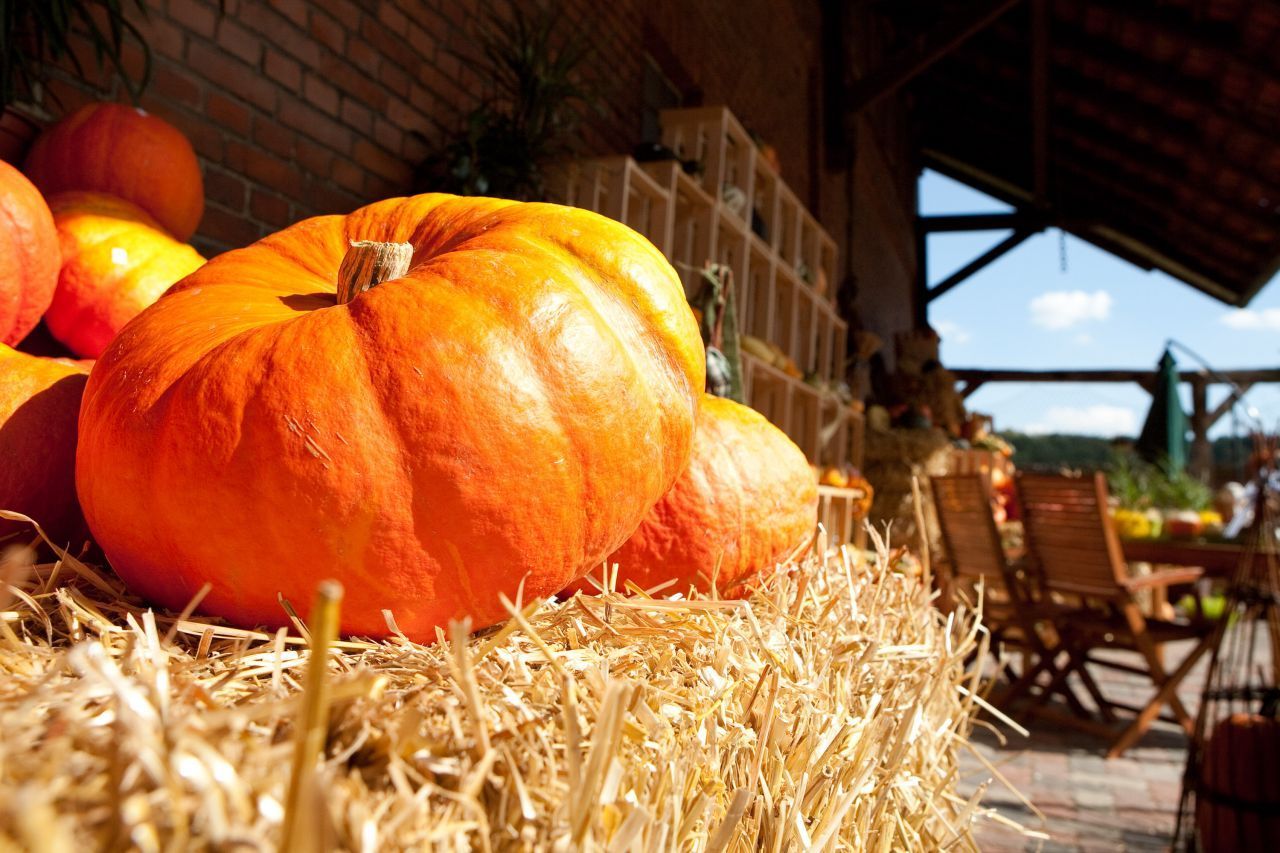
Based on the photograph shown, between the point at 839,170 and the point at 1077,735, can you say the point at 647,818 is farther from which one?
the point at 839,170

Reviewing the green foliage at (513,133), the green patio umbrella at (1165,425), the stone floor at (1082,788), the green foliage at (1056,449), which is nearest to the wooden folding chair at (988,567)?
the stone floor at (1082,788)

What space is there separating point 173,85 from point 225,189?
0.25 metres

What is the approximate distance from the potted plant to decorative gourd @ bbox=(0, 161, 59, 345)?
49 cm

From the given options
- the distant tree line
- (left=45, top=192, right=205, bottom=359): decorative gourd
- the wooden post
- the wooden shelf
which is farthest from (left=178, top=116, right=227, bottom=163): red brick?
the distant tree line

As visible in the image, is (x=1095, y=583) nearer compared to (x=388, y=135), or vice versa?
(x=388, y=135)

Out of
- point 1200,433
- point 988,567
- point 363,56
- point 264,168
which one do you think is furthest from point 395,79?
point 1200,433

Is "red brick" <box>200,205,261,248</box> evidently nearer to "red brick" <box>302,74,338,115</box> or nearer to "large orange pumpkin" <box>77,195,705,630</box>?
"red brick" <box>302,74,338,115</box>

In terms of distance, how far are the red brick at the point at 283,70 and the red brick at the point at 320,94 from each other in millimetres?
29

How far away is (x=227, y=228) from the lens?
2.06 metres

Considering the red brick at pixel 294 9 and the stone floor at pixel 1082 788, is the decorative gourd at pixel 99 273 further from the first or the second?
the stone floor at pixel 1082 788

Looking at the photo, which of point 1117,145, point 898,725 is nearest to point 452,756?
point 898,725

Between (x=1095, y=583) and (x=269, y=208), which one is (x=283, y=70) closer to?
(x=269, y=208)

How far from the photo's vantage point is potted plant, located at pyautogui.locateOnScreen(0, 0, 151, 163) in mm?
1316

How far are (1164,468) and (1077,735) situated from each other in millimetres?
5963
